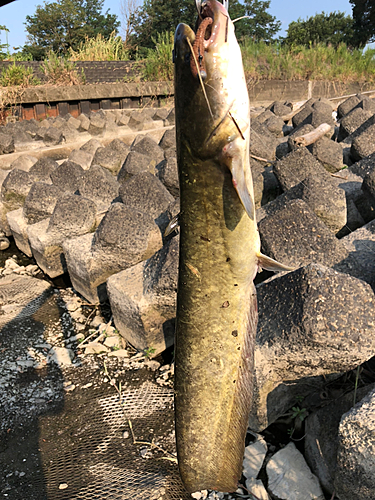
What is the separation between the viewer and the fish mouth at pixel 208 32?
1109mm

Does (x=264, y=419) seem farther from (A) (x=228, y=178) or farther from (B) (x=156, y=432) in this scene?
(A) (x=228, y=178)

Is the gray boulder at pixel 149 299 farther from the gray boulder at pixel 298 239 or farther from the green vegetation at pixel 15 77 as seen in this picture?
the green vegetation at pixel 15 77

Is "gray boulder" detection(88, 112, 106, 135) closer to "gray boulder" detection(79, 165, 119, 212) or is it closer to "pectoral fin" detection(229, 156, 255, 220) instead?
"gray boulder" detection(79, 165, 119, 212)

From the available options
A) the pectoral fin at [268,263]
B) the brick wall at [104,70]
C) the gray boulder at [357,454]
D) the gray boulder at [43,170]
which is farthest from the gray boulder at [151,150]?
the brick wall at [104,70]

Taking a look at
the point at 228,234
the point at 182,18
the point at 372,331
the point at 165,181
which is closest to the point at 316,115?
the point at 165,181

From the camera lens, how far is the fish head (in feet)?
3.68

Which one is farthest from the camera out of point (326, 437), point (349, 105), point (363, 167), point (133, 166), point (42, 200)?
point (349, 105)

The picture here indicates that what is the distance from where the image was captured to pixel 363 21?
110ft

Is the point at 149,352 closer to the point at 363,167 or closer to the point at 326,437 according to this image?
the point at 326,437

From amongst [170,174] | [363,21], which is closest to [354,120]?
[170,174]

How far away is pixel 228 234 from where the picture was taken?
4.47 ft

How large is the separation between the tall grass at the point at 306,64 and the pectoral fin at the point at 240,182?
12680mm

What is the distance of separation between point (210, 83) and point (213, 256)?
566 mm

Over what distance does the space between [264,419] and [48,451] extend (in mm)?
1308
